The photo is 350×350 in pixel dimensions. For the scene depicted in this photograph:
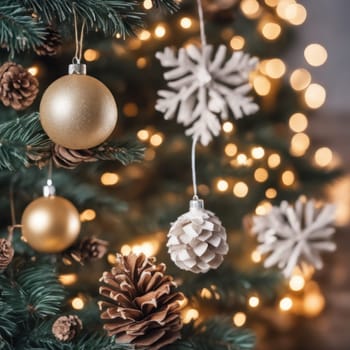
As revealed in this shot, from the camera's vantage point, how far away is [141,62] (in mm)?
992

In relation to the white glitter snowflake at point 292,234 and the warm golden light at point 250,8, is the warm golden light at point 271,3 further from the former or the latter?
the white glitter snowflake at point 292,234

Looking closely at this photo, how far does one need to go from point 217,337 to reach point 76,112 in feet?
1.14

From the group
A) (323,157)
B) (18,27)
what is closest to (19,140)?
(18,27)

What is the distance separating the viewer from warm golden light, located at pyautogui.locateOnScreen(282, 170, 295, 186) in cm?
111

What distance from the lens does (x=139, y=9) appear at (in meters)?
0.66

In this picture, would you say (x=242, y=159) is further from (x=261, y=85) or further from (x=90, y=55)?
(x=90, y=55)

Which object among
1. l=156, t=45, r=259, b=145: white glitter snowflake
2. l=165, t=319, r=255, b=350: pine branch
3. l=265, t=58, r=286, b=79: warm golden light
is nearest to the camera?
l=165, t=319, r=255, b=350: pine branch

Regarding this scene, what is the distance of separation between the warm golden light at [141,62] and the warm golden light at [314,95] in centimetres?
39

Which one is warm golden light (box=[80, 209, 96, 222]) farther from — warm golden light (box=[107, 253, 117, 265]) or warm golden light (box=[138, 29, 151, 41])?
warm golden light (box=[138, 29, 151, 41])

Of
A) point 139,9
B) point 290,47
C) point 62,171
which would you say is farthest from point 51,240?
point 290,47

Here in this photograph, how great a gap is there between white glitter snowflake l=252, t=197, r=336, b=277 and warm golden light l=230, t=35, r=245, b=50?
1.09 ft

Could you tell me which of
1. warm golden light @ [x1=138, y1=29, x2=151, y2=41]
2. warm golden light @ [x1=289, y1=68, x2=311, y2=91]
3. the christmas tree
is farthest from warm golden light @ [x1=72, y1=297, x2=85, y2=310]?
warm golden light @ [x1=289, y1=68, x2=311, y2=91]

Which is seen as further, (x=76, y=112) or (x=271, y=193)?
(x=271, y=193)

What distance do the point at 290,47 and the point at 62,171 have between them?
59 centimetres
